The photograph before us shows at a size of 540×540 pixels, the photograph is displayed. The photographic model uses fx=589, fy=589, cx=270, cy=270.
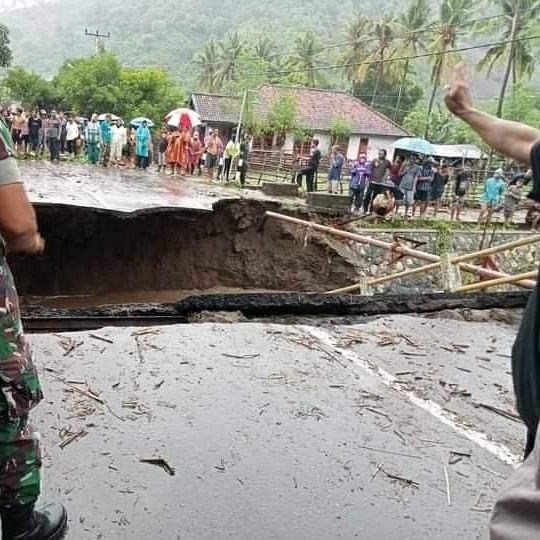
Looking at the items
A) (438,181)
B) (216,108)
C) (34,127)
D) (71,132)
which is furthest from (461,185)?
(216,108)

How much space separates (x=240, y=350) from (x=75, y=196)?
392 inches

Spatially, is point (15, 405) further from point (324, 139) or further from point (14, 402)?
point (324, 139)

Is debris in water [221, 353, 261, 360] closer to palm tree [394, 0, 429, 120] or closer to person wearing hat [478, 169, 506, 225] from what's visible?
person wearing hat [478, 169, 506, 225]

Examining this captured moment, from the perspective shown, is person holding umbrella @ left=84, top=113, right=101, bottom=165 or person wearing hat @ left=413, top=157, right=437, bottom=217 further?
person holding umbrella @ left=84, top=113, right=101, bottom=165

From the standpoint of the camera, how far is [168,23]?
454 ft

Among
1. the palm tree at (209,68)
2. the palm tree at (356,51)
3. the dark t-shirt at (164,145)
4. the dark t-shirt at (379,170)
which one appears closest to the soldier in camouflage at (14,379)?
the dark t-shirt at (379,170)

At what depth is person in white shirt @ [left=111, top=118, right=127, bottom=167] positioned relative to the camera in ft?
66.0

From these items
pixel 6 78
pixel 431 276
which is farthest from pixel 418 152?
pixel 6 78

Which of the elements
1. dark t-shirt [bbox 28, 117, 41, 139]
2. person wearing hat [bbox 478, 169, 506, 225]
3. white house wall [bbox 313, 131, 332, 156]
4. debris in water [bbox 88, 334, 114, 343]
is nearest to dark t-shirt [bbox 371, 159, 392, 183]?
person wearing hat [bbox 478, 169, 506, 225]

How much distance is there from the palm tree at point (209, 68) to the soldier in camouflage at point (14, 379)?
2513 inches

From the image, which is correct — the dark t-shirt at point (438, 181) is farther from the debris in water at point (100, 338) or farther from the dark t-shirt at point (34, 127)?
the debris in water at point (100, 338)

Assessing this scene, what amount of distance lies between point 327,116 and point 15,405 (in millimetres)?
43994

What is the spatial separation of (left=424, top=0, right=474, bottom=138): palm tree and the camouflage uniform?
4054 cm

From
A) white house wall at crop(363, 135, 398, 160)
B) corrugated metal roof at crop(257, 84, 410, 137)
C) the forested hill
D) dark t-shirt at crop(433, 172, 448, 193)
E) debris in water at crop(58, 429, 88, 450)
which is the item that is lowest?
debris in water at crop(58, 429, 88, 450)
